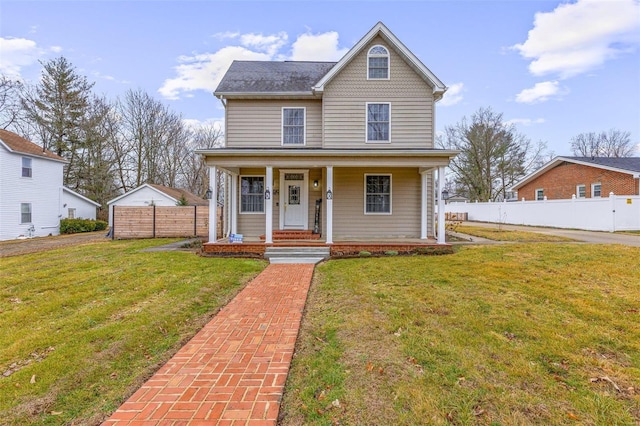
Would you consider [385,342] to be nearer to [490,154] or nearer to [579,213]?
[579,213]

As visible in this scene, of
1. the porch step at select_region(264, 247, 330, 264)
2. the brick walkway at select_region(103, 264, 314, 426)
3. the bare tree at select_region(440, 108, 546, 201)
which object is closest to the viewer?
the brick walkway at select_region(103, 264, 314, 426)

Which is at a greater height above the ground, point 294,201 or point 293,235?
point 294,201

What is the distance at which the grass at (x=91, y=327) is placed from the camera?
9.00ft

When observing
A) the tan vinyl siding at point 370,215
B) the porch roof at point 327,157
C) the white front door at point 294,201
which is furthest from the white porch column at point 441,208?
the white front door at point 294,201

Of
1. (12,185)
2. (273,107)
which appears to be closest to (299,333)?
(273,107)

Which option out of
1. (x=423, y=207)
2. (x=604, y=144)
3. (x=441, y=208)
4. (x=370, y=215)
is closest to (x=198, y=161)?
(x=370, y=215)

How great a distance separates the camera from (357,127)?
12070mm

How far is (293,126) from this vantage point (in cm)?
1254

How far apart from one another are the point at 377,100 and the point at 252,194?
637 cm

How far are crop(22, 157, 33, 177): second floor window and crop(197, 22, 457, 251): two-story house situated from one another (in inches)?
665

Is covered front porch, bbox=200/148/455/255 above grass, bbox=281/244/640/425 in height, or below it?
above

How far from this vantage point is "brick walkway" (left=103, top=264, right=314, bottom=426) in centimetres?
248

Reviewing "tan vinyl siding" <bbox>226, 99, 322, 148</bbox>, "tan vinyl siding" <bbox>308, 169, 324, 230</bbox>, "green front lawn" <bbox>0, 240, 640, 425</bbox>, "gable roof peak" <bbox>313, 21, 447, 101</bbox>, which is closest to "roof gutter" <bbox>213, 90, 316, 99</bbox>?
"tan vinyl siding" <bbox>226, 99, 322, 148</bbox>

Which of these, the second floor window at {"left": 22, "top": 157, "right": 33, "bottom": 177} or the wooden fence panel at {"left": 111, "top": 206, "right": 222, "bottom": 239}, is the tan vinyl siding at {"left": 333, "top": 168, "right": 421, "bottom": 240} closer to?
the wooden fence panel at {"left": 111, "top": 206, "right": 222, "bottom": 239}
